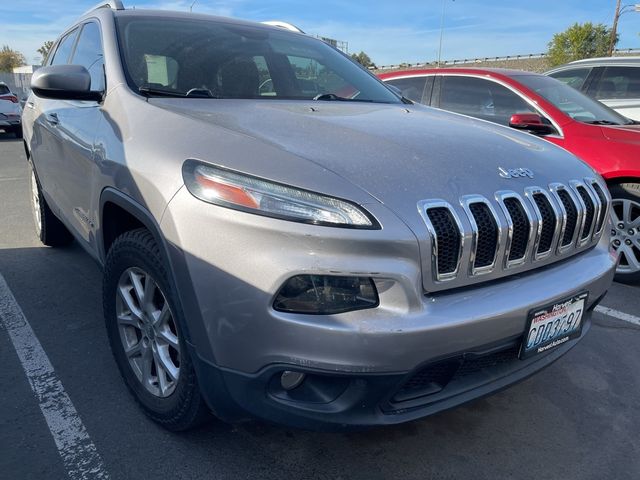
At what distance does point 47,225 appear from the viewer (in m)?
4.34

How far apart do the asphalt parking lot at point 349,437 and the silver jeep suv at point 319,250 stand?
0.19 metres

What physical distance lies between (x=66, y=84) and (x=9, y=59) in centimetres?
8999

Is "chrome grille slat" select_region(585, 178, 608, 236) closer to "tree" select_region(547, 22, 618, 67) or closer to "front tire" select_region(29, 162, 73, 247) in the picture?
"front tire" select_region(29, 162, 73, 247)

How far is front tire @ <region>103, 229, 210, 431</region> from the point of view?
193 centimetres

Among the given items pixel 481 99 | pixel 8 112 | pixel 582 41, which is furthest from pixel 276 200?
pixel 582 41

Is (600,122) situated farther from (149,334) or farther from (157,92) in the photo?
(149,334)

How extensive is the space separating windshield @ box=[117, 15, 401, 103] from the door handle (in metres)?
0.77

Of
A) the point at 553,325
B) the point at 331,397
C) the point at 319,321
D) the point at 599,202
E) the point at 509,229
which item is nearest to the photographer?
the point at 319,321

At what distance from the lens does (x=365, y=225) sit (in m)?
1.63

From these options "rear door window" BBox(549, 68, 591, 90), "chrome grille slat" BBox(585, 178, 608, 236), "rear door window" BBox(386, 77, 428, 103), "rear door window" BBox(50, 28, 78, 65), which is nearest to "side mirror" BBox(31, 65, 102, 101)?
"rear door window" BBox(50, 28, 78, 65)


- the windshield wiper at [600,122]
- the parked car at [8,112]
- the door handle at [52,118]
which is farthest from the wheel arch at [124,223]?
the parked car at [8,112]

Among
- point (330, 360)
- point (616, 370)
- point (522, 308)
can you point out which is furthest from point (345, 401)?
point (616, 370)

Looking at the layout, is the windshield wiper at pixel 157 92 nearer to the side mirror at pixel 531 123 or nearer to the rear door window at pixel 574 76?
the side mirror at pixel 531 123

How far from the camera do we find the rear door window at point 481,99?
16.0ft
